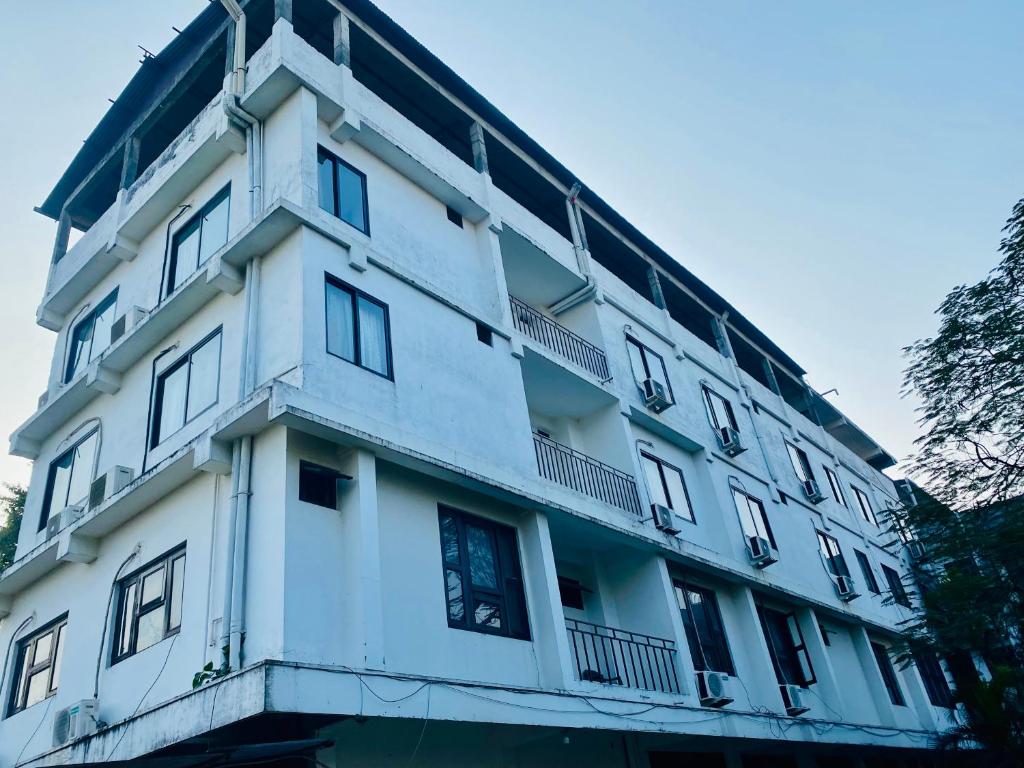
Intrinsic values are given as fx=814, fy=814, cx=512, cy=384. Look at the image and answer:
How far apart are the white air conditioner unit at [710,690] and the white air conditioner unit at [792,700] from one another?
2662mm

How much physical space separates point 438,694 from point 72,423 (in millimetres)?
9246

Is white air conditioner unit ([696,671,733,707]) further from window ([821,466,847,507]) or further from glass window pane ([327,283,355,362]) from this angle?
window ([821,466,847,507])

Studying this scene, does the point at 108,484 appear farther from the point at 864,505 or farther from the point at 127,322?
the point at 864,505

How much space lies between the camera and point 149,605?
402 inches

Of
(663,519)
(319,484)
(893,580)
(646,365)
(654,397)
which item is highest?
(646,365)

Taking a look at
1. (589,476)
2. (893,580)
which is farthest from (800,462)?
(589,476)

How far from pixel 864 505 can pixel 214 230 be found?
78.3 feet

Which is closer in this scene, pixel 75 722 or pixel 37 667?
pixel 75 722

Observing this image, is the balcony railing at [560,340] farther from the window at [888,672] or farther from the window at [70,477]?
the window at [888,672]

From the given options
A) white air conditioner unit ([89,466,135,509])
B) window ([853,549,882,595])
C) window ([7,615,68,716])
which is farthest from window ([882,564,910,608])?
window ([7,615,68,716])

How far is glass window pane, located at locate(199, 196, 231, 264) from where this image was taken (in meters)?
12.4

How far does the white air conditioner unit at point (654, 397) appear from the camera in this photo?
16.6 metres

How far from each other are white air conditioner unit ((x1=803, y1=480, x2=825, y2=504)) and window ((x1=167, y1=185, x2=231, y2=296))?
Answer: 55.8 feet

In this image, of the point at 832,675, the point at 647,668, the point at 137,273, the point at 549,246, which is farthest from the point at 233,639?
the point at 832,675
